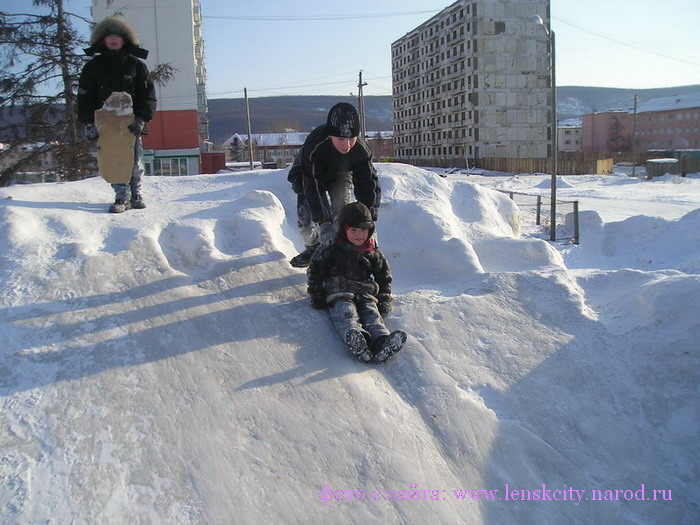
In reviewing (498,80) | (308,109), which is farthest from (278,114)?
(498,80)

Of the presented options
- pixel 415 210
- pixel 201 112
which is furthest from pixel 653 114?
pixel 415 210

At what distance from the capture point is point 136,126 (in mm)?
5934

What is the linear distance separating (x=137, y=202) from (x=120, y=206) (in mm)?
294

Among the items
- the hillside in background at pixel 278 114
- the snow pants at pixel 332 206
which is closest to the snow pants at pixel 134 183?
the snow pants at pixel 332 206

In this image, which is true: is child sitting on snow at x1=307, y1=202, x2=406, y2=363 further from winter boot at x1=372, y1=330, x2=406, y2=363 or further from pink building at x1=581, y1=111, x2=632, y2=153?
pink building at x1=581, y1=111, x2=632, y2=153

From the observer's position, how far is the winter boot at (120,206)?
5617 millimetres

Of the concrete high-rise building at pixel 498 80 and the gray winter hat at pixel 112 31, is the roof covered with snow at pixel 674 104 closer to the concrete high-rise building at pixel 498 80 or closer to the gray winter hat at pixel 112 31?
the concrete high-rise building at pixel 498 80

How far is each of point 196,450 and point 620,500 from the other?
7.94 ft

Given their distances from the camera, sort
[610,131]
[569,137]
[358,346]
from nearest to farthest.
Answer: [358,346] → [610,131] → [569,137]

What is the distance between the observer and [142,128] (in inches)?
237

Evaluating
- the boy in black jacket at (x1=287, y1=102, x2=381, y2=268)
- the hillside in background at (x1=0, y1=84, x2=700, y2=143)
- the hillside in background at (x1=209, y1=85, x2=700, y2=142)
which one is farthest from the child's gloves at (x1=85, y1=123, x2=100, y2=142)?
the hillside in background at (x1=209, y1=85, x2=700, y2=142)

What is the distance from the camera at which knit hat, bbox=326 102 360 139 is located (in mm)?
4656

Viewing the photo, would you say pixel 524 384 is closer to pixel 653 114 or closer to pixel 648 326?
pixel 648 326

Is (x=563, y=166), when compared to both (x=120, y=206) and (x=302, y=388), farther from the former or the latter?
(x=302, y=388)
